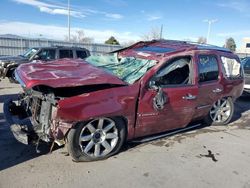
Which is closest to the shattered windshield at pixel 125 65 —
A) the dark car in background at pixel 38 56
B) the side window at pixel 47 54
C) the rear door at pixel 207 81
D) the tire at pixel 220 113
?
the rear door at pixel 207 81

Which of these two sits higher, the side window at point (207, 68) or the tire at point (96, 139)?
the side window at point (207, 68)

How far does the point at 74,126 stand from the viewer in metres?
4.04

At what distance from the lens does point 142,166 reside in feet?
14.0

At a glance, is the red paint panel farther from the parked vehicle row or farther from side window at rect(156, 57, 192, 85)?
the parked vehicle row

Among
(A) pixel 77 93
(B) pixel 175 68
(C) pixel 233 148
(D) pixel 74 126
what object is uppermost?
(B) pixel 175 68

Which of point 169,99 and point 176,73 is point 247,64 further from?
point 169,99

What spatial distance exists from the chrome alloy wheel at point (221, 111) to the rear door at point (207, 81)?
306 millimetres

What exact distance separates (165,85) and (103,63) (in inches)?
52.4

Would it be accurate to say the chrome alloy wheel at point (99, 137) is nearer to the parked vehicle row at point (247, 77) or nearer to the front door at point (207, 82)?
the front door at point (207, 82)

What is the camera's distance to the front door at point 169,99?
15.4 feet

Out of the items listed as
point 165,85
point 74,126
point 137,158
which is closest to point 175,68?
point 165,85

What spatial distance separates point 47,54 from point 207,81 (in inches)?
329

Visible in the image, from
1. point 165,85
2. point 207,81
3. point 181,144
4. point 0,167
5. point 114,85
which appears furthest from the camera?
point 207,81

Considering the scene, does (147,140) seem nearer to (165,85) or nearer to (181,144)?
(181,144)
